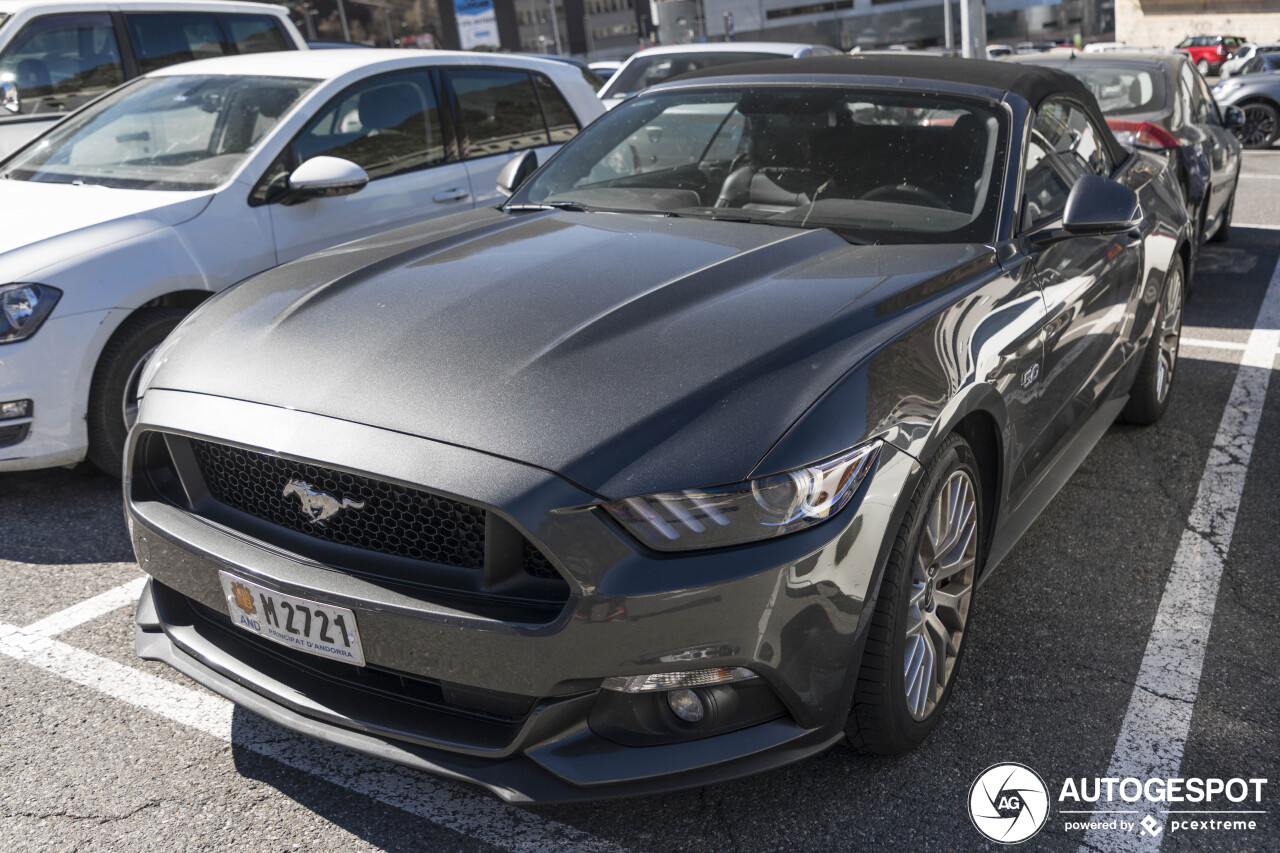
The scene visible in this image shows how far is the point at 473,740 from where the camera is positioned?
2137 millimetres

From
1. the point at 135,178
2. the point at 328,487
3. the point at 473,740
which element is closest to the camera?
the point at 473,740

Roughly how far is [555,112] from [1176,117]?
4200mm

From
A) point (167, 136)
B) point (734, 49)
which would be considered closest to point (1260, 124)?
point (734, 49)

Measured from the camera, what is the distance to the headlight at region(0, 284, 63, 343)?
13.0 ft

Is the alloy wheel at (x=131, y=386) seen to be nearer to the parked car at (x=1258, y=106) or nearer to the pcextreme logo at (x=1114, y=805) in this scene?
the pcextreme logo at (x=1114, y=805)

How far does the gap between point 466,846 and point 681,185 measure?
2169 millimetres

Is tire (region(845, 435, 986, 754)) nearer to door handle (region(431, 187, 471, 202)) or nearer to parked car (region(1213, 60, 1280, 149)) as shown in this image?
door handle (region(431, 187, 471, 202))

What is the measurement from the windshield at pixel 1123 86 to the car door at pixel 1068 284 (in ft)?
12.9

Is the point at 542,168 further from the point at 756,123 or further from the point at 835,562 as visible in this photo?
the point at 835,562

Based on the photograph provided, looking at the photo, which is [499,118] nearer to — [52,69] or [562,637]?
[52,69]

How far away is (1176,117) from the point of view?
7.52m

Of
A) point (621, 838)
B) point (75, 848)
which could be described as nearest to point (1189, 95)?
→ point (621, 838)

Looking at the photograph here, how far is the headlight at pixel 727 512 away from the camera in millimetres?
2053

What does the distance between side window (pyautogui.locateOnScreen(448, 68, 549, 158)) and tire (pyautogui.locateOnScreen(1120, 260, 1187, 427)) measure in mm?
3312
